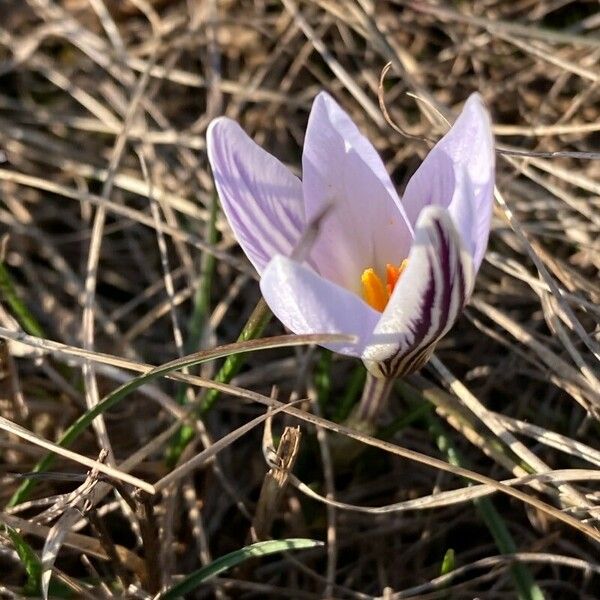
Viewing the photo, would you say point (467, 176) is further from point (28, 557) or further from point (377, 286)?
point (28, 557)

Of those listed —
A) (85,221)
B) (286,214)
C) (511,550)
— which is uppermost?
(286,214)

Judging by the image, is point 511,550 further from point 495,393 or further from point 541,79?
point 541,79

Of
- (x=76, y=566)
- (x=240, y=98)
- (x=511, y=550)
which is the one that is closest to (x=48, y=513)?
(x=76, y=566)

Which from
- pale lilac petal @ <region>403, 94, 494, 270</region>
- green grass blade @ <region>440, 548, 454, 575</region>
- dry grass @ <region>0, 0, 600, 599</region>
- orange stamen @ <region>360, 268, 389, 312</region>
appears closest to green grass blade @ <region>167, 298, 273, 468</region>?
dry grass @ <region>0, 0, 600, 599</region>

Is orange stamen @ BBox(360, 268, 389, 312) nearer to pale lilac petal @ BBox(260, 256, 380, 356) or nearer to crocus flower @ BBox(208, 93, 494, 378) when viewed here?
crocus flower @ BBox(208, 93, 494, 378)

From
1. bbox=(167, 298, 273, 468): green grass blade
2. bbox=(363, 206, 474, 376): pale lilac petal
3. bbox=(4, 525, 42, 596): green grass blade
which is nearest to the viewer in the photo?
bbox=(363, 206, 474, 376): pale lilac petal

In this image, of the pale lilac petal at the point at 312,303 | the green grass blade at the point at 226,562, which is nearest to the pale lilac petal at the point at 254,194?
the pale lilac petal at the point at 312,303

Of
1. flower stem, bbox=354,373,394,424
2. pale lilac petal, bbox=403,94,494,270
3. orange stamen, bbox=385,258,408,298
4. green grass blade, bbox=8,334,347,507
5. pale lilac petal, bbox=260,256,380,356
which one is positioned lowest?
flower stem, bbox=354,373,394,424

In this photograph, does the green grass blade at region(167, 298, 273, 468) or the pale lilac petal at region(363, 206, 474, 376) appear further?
the green grass blade at region(167, 298, 273, 468)
